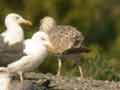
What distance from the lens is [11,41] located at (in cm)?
1595

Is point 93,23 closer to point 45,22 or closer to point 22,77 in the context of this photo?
point 45,22

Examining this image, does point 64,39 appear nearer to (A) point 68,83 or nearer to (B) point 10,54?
(A) point 68,83

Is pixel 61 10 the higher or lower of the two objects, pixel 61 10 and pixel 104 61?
the higher

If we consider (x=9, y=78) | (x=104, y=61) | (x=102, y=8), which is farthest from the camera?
(x=102, y=8)

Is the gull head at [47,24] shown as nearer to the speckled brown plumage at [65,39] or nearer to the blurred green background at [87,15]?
the speckled brown plumage at [65,39]

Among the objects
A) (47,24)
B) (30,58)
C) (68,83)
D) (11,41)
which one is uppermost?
(47,24)

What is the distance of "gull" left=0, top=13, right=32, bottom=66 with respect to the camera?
48.8 ft

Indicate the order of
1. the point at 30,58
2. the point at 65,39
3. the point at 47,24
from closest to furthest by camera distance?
the point at 30,58
the point at 65,39
the point at 47,24

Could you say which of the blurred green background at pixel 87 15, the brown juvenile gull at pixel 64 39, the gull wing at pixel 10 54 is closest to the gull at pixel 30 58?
the gull wing at pixel 10 54

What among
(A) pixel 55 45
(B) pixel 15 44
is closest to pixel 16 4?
(A) pixel 55 45

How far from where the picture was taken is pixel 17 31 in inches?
645

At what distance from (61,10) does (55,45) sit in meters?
8.35

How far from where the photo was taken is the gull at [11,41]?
48.8ft

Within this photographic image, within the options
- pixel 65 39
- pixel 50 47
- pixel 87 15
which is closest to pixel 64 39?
pixel 65 39
